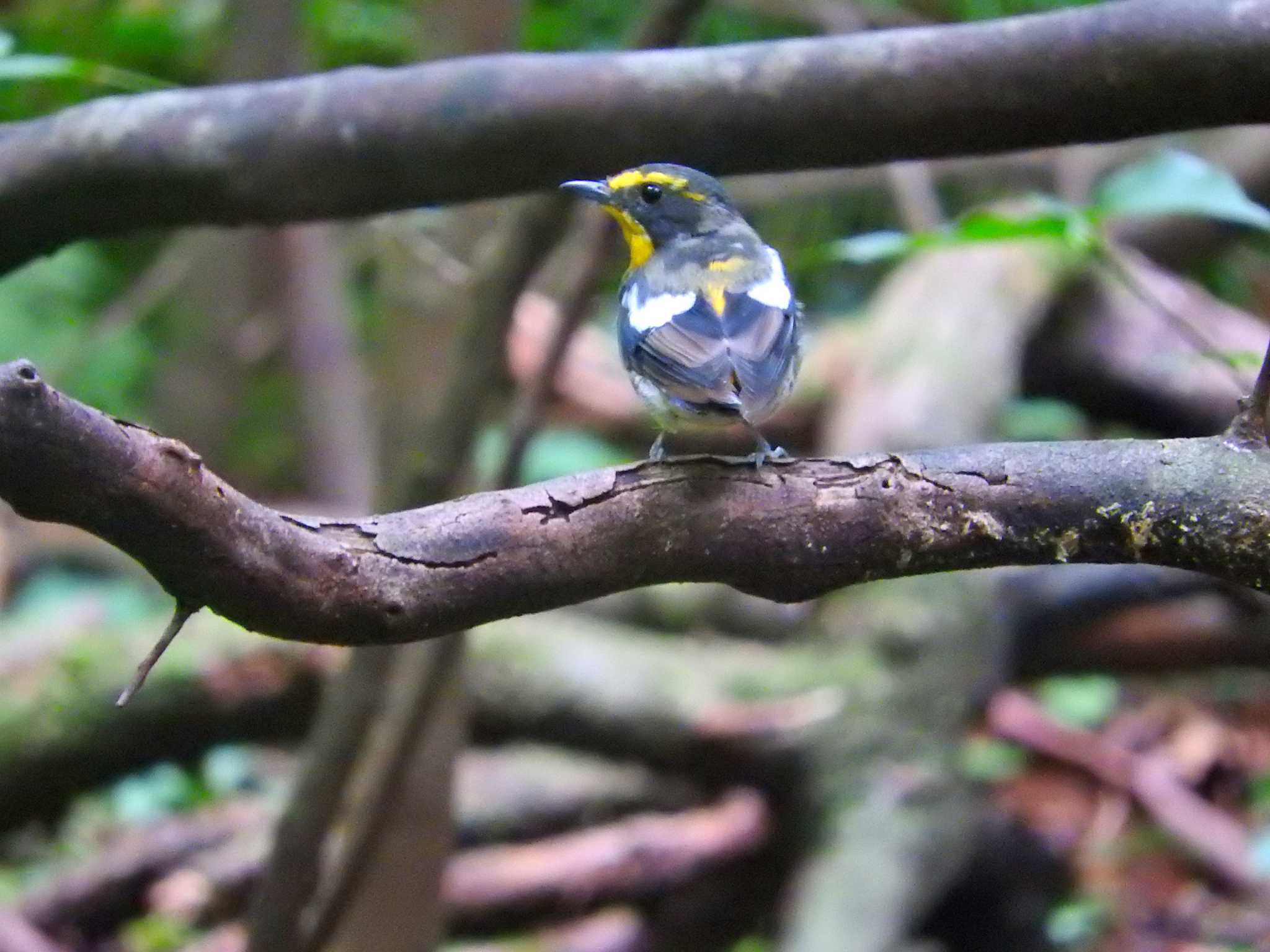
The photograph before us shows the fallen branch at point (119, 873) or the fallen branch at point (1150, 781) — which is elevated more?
the fallen branch at point (119, 873)

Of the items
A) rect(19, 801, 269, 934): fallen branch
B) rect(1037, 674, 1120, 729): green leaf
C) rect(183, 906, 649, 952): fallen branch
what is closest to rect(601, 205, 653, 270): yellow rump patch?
rect(183, 906, 649, 952): fallen branch

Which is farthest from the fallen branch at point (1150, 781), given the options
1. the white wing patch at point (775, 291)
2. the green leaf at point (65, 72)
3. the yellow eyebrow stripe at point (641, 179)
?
the green leaf at point (65, 72)

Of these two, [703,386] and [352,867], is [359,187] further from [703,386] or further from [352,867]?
[352,867]

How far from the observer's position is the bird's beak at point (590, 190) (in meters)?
2.29

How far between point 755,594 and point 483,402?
1210mm

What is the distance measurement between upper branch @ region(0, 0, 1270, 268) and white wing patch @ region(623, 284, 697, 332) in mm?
247

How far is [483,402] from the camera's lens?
9.37ft

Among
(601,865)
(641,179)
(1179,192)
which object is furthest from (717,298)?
(601,865)

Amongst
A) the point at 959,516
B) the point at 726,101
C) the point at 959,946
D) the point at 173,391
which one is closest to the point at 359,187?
the point at 726,101

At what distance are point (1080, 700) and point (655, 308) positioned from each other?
4817mm

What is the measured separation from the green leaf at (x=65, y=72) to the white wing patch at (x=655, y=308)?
973 millimetres

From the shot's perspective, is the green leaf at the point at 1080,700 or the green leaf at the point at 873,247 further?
the green leaf at the point at 1080,700

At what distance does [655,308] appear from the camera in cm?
214

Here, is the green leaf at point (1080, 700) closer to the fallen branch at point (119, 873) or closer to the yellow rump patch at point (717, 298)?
the fallen branch at point (119, 873)
